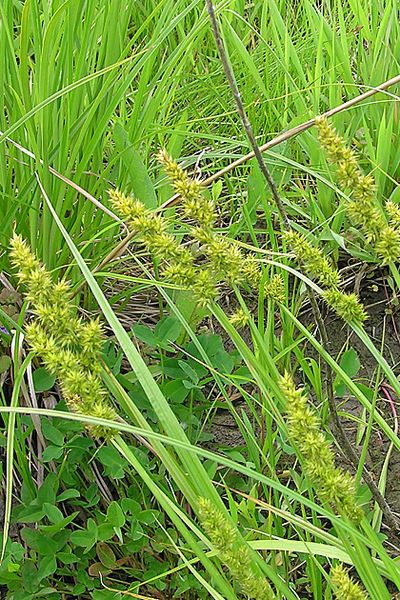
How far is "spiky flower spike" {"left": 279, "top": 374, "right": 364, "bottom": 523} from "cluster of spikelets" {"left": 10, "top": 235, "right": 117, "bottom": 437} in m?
0.15

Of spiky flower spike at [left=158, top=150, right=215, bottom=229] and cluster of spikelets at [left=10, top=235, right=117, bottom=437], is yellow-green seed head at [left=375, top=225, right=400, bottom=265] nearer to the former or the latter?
spiky flower spike at [left=158, top=150, right=215, bottom=229]

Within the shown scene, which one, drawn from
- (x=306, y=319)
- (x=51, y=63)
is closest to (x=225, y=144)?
(x=306, y=319)

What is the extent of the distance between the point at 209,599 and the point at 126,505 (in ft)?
0.56

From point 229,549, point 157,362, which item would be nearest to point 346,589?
point 229,549

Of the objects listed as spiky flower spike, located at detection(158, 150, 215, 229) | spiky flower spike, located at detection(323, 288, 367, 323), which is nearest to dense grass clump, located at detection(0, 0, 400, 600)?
spiky flower spike, located at detection(323, 288, 367, 323)

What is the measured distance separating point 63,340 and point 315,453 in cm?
23

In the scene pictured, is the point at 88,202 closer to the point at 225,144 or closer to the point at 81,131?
the point at 81,131

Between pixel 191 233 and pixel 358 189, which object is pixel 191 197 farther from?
pixel 358 189

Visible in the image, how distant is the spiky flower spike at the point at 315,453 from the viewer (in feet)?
2.02

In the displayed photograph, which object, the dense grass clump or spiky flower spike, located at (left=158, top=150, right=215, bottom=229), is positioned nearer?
spiky flower spike, located at (left=158, top=150, right=215, bottom=229)

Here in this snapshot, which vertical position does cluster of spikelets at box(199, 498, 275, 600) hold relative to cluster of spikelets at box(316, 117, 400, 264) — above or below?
below

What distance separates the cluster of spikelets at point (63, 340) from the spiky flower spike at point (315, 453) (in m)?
0.15

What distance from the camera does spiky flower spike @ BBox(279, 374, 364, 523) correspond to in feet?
2.02

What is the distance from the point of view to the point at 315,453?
62cm
